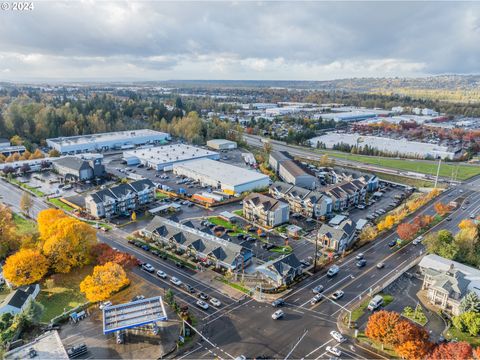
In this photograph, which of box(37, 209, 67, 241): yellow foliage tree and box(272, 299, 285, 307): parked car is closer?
box(272, 299, 285, 307): parked car

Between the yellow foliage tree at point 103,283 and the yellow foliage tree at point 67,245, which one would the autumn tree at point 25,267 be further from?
the yellow foliage tree at point 103,283

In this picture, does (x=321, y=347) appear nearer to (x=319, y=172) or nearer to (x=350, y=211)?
(x=350, y=211)

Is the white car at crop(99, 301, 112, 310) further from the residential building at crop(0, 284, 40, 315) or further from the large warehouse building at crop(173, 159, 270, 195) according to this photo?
the large warehouse building at crop(173, 159, 270, 195)

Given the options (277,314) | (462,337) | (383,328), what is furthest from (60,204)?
(462,337)

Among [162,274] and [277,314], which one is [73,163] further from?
[277,314]

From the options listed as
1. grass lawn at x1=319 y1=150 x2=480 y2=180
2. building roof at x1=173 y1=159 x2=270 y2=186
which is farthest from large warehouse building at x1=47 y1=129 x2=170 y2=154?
grass lawn at x1=319 y1=150 x2=480 y2=180

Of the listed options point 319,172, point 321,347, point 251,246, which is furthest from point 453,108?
point 321,347
